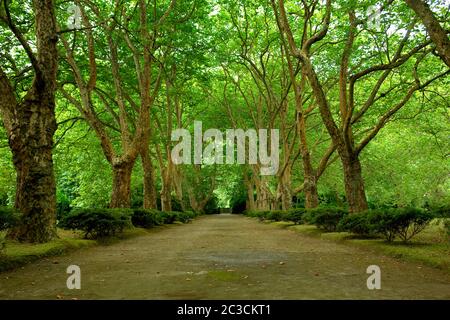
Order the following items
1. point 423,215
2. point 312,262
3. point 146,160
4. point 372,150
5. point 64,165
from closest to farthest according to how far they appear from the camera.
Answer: point 312,262
point 423,215
point 146,160
point 64,165
point 372,150

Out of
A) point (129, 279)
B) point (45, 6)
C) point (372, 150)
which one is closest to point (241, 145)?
point (372, 150)

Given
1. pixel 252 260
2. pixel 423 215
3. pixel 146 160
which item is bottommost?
pixel 252 260

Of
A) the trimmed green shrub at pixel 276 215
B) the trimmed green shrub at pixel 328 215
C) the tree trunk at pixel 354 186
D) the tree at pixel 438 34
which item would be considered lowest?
the trimmed green shrub at pixel 276 215

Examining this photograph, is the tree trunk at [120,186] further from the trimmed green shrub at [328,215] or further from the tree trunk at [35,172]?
the trimmed green shrub at [328,215]

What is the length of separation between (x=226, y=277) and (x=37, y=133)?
6.41 m

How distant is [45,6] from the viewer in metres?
10.1

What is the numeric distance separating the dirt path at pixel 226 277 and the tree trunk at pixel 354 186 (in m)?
4.06

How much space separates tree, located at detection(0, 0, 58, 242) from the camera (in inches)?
361

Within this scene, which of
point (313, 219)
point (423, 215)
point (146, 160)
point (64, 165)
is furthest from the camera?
point (64, 165)

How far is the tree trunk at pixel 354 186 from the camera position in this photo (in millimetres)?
12938

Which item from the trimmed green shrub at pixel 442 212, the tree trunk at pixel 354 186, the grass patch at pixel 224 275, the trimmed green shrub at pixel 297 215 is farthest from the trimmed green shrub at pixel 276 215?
the grass patch at pixel 224 275

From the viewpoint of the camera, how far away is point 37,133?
31.8 ft
